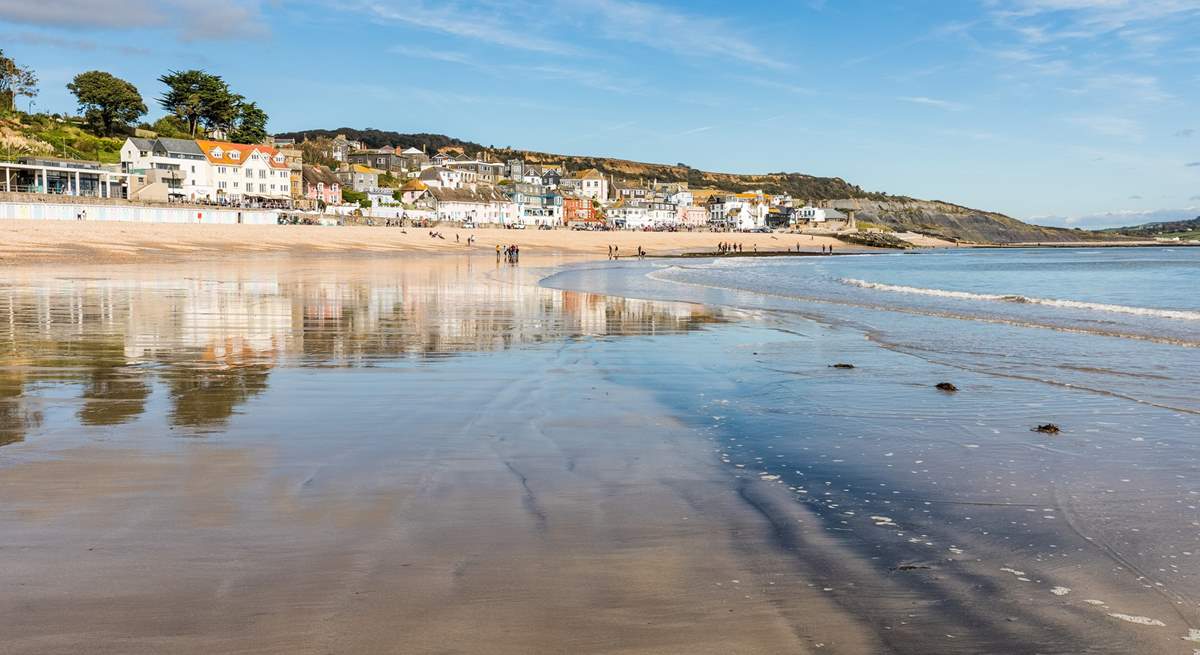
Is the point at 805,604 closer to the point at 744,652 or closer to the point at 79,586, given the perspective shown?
the point at 744,652

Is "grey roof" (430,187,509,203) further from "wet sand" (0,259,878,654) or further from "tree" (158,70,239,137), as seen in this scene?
"wet sand" (0,259,878,654)

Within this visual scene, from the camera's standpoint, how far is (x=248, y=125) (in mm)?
118875

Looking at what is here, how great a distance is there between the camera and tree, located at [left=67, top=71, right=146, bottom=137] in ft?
338

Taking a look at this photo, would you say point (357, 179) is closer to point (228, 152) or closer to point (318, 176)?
point (318, 176)

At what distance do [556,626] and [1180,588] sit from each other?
2.97m

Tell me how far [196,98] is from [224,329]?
112m

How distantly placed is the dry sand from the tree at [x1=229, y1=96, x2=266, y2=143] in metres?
44.9

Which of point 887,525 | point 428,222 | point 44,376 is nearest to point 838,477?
point 887,525

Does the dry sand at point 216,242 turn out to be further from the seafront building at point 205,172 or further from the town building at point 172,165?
the town building at point 172,165

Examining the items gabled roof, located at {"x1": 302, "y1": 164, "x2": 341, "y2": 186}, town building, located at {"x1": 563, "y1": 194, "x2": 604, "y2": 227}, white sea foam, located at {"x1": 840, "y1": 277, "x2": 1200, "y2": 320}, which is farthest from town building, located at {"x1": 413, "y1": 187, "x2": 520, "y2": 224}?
white sea foam, located at {"x1": 840, "y1": 277, "x2": 1200, "y2": 320}

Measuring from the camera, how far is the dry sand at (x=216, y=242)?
134 feet

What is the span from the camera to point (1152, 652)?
3.28m

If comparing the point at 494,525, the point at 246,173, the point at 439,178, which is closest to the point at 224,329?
the point at 494,525

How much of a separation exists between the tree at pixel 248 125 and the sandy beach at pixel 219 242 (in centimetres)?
4564
